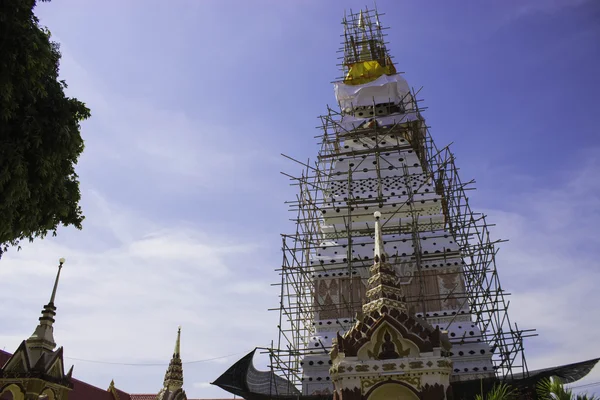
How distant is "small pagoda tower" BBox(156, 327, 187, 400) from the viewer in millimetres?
22139

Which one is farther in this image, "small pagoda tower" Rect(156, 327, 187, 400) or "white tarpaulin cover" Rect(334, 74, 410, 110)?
"white tarpaulin cover" Rect(334, 74, 410, 110)

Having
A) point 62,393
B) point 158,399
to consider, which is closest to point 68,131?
point 62,393

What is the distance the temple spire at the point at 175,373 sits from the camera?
74.2 feet

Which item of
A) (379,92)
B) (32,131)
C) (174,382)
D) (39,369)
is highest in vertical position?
(379,92)

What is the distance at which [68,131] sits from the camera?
877cm

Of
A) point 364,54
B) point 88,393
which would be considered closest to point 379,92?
point 364,54

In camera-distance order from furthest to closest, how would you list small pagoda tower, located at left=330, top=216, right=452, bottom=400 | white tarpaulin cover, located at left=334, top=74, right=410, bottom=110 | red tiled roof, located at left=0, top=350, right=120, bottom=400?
white tarpaulin cover, located at left=334, top=74, right=410, bottom=110 < red tiled roof, located at left=0, top=350, right=120, bottom=400 < small pagoda tower, located at left=330, top=216, right=452, bottom=400

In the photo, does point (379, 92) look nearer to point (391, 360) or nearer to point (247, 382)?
point (247, 382)

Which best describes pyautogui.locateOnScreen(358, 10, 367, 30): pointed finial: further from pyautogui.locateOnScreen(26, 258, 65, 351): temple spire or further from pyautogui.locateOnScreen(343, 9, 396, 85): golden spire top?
pyautogui.locateOnScreen(26, 258, 65, 351): temple spire

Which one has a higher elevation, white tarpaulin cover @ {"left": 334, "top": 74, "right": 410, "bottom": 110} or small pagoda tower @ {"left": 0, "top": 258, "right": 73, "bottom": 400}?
white tarpaulin cover @ {"left": 334, "top": 74, "right": 410, "bottom": 110}

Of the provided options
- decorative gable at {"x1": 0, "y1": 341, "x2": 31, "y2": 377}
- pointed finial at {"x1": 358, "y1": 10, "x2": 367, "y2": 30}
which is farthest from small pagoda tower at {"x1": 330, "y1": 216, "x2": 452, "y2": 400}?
pointed finial at {"x1": 358, "y1": 10, "x2": 367, "y2": 30}

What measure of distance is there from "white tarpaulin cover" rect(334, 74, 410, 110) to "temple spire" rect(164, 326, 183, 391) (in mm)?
16386

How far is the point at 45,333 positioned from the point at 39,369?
4.52 feet

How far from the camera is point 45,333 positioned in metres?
15.8
